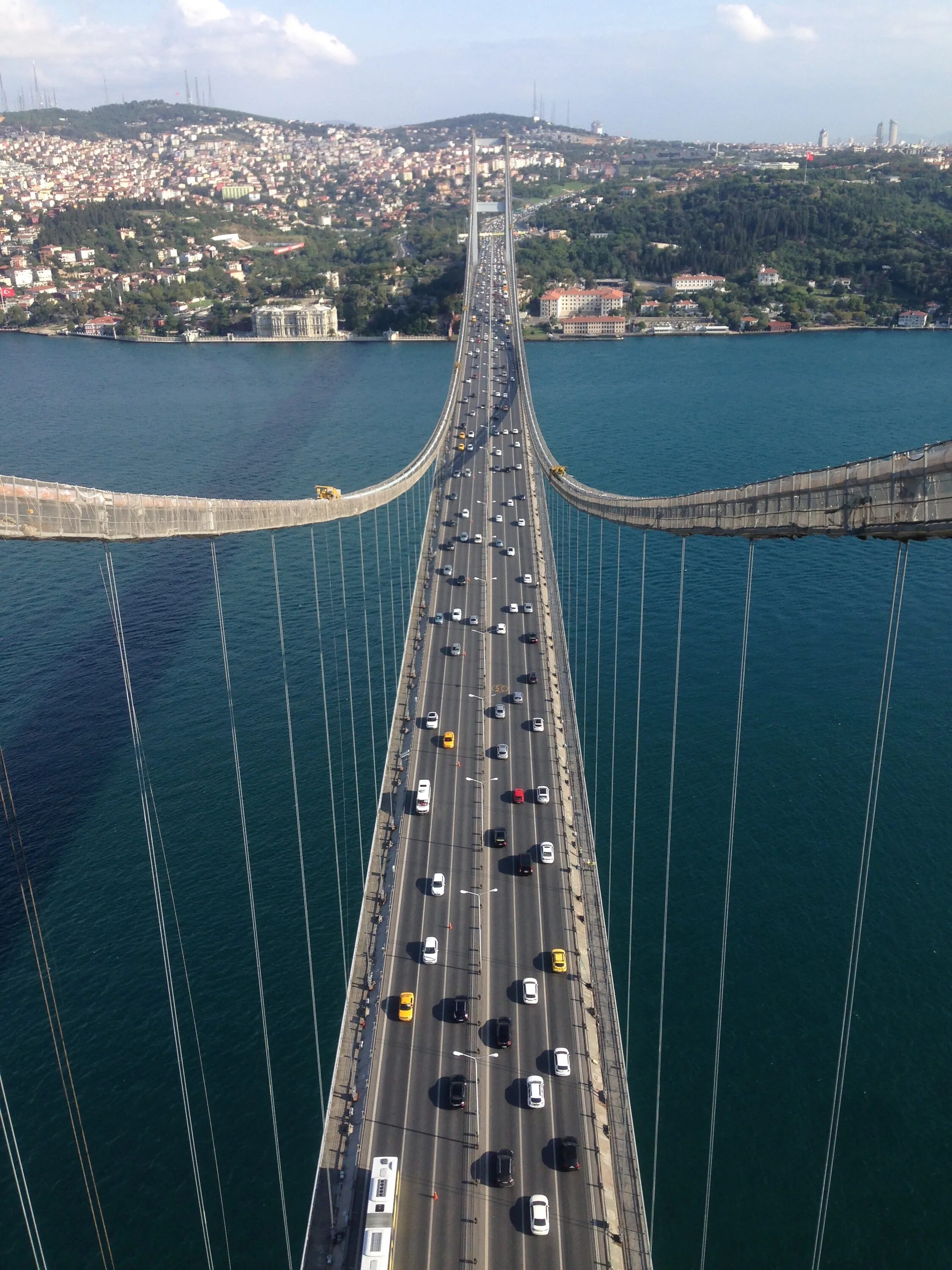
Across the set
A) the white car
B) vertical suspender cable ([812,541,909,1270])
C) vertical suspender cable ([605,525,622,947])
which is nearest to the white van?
vertical suspender cable ([605,525,622,947])

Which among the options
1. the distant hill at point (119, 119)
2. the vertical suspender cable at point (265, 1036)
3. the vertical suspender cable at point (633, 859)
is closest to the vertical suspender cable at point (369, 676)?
the vertical suspender cable at point (265, 1036)

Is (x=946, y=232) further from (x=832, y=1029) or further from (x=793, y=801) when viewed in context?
(x=832, y=1029)

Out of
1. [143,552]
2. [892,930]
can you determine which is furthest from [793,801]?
[143,552]

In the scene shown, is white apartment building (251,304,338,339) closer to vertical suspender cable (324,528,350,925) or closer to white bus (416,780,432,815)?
vertical suspender cable (324,528,350,925)

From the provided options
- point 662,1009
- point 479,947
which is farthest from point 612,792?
point 479,947

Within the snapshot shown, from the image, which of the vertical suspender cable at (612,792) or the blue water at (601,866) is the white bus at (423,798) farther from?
the vertical suspender cable at (612,792)

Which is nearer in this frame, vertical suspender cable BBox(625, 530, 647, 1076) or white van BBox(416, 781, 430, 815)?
vertical suspender cable BBox(625, 530, 647, 1076)
